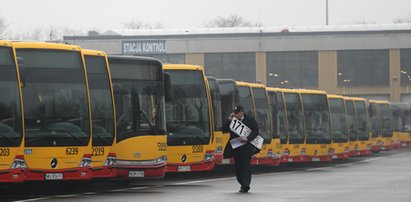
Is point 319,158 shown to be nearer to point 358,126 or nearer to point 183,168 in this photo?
point 358,126

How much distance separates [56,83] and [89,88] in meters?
1.52

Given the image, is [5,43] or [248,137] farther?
[248,137]

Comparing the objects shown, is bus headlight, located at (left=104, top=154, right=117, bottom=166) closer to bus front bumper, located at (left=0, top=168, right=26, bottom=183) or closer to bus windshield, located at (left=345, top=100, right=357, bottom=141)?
bus front bumper, located at (left=0, top=168, right=26, bottom=183)

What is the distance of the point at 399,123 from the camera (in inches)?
2648

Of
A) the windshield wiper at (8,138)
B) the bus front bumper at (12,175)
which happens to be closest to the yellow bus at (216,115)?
the bus front bumper at (12,175)

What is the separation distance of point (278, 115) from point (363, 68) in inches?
1909

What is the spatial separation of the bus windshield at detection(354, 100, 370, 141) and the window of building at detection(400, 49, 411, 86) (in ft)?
105

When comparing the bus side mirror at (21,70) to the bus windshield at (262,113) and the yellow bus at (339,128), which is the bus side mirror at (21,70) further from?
the yellow bus at (339,128)

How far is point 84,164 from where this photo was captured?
20391 millimetres

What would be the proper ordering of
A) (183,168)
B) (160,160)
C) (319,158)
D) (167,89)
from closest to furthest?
(160,160), (167,89), (183,168), (319,158)

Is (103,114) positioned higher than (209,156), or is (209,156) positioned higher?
(103,114)

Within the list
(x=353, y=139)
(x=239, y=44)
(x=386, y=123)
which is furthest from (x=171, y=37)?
(x=353, y=139)

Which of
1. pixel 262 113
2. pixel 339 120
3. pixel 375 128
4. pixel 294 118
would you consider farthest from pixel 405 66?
pixel 262 113

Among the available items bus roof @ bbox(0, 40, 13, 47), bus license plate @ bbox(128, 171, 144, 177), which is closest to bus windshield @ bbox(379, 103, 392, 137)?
bus license plate @ bbox(128, 171, 144, 177)
